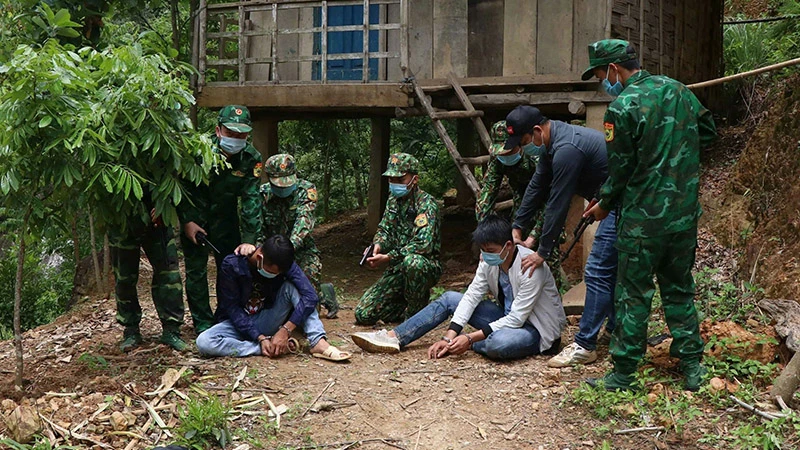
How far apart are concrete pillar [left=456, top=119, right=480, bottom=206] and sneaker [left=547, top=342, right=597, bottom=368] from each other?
839 cm

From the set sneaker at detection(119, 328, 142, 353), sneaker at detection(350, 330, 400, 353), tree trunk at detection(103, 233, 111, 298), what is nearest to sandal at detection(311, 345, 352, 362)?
sneaker at detection(350, 330, 400, 353)

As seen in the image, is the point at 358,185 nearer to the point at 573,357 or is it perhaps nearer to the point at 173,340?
the point at 173,340

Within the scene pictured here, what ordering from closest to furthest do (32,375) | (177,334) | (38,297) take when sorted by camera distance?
(32,375), (177,334), (38,297)

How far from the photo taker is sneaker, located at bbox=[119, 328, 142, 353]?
590 centimetres

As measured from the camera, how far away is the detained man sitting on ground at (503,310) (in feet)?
18.2

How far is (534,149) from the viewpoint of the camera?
5852 millimetres

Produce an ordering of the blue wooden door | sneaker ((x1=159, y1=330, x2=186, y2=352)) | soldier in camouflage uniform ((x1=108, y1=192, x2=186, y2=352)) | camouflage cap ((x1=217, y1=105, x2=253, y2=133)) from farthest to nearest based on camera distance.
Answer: the blue wooden door, camouflage cap ((x1=217, y1=105, x2=253, y2=133)), sneaker ((x1=159, y1=330, x2=186, y2=352)), soldier in camouflage uniform ((x1=108, y1=192, x2=186, y2=352))

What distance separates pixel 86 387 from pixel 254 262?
1.42 meters

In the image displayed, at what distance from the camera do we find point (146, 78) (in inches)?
189

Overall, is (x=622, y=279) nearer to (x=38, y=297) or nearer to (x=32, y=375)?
(x=32, y=375)

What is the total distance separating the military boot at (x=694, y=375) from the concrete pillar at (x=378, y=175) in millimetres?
8344

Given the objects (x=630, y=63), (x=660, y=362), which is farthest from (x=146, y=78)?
(x=660, y=362)

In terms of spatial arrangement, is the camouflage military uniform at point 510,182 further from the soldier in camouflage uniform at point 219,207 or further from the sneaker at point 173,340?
the sneaker at point 173,340

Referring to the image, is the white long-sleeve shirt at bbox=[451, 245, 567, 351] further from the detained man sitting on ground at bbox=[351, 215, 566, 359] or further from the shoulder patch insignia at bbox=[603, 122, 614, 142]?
the shoulder patch insignia at bbox=[603, 122, 614, 142]
